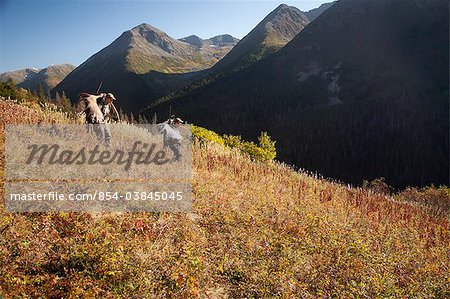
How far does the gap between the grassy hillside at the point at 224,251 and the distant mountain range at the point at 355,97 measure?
9883cm

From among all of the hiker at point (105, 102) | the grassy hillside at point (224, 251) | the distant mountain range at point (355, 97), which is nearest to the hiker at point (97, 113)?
the hiker at point (105, 102)

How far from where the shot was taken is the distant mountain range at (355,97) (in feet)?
355

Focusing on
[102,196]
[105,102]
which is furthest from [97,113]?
[102,196]

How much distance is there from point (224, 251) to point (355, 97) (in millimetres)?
150791

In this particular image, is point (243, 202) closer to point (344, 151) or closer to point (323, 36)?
point (344, 151)

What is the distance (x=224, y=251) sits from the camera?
5891 mm

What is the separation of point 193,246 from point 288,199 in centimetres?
413

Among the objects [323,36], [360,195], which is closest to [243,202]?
[360,195]

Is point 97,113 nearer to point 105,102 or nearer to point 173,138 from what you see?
point 105,102

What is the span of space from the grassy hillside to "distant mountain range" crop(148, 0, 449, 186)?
98831 mm

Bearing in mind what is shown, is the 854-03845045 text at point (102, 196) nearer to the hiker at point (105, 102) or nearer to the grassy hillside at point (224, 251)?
the grassy hillside at point (224, 251)

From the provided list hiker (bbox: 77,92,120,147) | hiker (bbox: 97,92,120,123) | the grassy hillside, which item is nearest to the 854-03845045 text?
the grassy hillside

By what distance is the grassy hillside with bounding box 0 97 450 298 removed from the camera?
14.4ft

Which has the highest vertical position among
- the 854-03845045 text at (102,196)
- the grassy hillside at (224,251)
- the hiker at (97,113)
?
the hiker at (97,113)
